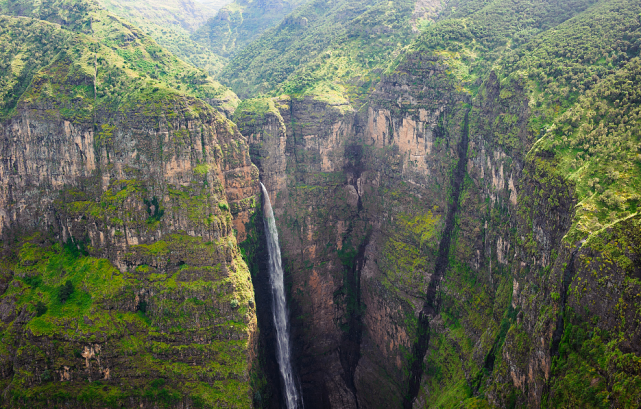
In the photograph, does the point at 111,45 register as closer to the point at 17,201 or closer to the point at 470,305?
the point at 17,201

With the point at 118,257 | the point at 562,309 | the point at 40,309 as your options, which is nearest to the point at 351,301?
the point at 118,257

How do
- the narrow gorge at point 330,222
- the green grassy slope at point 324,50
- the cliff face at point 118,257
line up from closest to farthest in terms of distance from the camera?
the narrow gorge at point 330,222 < the cliff face at point 118,257 < the green grassy slope at point 324,50

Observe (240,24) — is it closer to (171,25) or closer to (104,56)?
(171,25)

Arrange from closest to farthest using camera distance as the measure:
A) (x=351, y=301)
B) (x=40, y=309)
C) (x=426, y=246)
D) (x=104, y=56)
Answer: (x=40, y=309)
(x=104, y=56)
(x=426, y=246)
(x=351, y=301)

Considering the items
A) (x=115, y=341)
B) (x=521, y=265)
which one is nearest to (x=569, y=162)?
(x=521, y=265)

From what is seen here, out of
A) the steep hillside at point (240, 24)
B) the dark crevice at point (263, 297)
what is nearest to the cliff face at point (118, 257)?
the dark crevice at point (263, 297)

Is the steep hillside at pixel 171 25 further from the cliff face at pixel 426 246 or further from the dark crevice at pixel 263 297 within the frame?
the dark crevice at pixel 263 297
